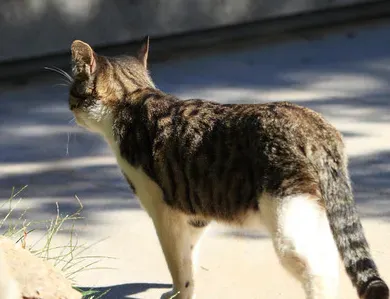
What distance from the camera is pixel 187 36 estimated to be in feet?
33.4

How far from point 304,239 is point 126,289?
56.8 inches

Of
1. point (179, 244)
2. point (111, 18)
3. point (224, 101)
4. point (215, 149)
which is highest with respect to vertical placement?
point (111, 18)

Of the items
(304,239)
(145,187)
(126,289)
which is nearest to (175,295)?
(126,289)

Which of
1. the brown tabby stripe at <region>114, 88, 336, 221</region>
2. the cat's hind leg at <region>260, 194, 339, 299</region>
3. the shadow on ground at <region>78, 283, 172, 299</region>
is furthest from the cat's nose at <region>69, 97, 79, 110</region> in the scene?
the cat's hind leg at <region>260, 194, 339, 299</region>

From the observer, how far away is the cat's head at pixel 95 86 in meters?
Result: 5.79

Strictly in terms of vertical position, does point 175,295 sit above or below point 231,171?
below

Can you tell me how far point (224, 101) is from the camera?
877cm

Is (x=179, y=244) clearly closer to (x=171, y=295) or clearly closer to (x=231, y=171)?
(x=171, y=295)

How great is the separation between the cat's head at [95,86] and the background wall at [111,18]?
12.6 feet

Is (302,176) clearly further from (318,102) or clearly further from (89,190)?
(318,102)

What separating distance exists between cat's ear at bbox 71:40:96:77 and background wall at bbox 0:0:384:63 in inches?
155

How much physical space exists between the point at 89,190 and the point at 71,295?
8.80ft

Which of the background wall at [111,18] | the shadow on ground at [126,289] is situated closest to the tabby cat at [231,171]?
the shadow on ground at [126,289]

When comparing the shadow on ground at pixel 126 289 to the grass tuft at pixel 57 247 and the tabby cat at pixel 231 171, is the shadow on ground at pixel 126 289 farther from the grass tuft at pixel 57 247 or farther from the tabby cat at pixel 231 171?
the tabby cat at pixel 231 171
